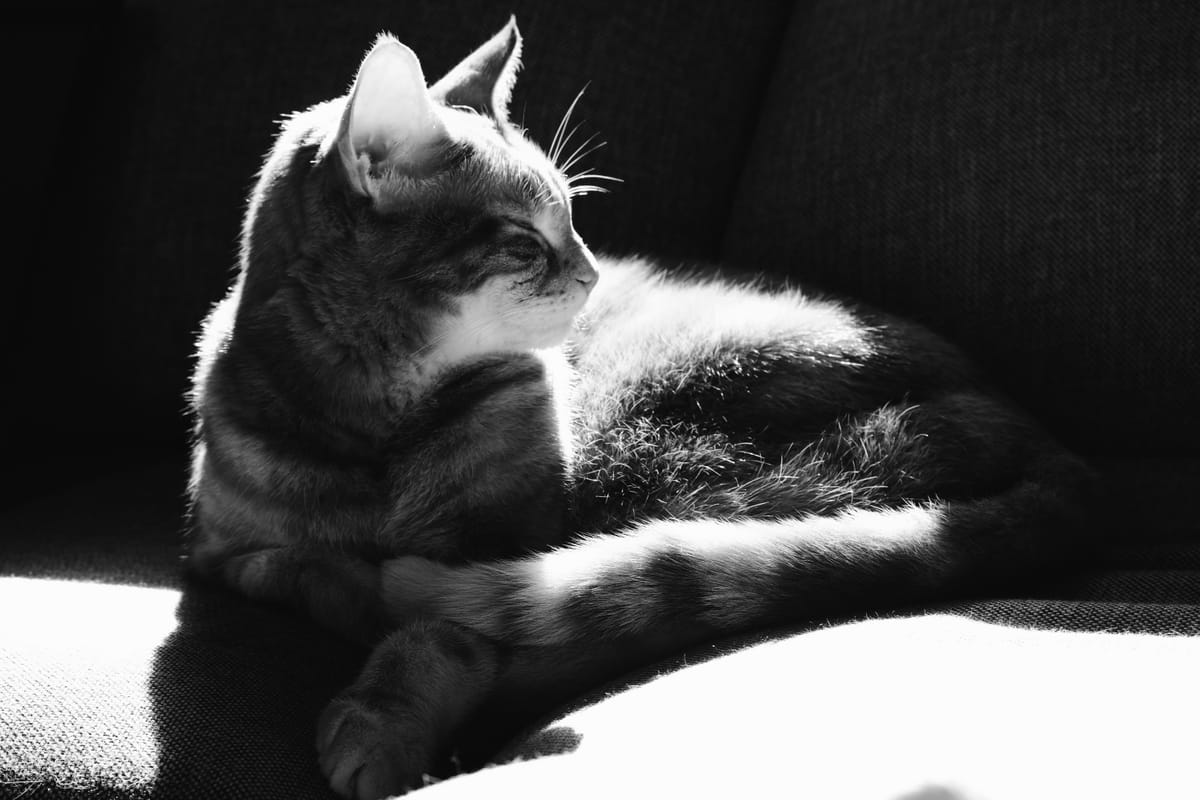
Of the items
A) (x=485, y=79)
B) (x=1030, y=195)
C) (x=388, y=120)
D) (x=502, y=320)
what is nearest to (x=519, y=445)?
(x=502, y=320)

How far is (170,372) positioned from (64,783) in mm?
992

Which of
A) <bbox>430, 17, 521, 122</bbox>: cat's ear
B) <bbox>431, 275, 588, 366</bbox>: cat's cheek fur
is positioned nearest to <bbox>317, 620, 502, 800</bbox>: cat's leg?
<bbox>431, 275, 588, 366</bbox>: cat's cheek fur

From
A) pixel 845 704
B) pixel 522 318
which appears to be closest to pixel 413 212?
pixel 522 318

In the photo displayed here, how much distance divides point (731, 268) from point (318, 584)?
29.3 inches

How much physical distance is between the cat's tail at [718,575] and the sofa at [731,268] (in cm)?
4

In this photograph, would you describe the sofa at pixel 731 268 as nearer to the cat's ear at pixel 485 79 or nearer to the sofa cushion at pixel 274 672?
the sofa cushion at pixel 274 672

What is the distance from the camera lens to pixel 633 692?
29.5 inches

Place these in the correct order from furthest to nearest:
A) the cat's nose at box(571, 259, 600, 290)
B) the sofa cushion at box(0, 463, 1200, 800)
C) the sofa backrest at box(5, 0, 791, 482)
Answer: the sofa backrest at box(5, 0, 791, 482) < the cat's nose at box(571, 259, 600, 290) < the sofa cushion at box(0, 463, 1200, 800)

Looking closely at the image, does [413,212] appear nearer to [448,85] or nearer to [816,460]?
[448,85]

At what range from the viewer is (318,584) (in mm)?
986

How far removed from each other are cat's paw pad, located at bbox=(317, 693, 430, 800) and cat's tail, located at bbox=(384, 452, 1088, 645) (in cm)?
12

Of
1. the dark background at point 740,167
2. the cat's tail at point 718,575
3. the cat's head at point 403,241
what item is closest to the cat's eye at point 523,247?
the cat's head at point 403,241

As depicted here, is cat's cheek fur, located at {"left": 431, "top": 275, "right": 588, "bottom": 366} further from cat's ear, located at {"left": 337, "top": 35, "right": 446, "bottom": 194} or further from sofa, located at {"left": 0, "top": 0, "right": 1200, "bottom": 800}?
sofa, located at {"left": 0, "top": 0, "right": 1200, "bottom": 800}

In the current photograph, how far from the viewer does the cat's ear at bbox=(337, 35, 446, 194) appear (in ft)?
3.07
